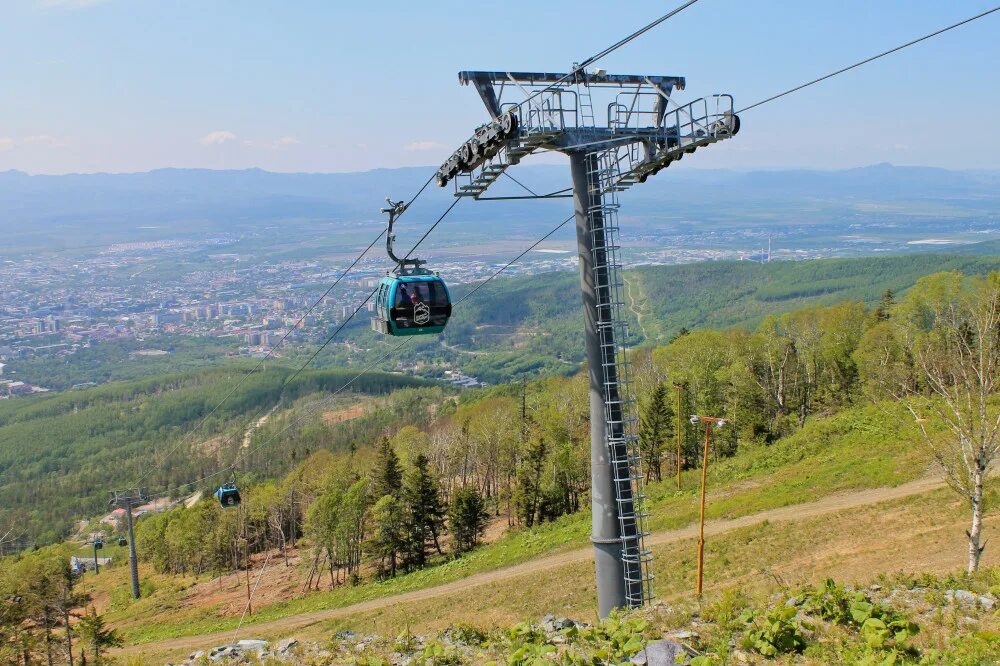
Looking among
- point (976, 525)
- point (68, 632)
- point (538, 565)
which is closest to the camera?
point (976, 525)

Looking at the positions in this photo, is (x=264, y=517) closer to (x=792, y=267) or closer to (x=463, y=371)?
(x=463, y=371)

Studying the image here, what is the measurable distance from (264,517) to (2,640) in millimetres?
34509

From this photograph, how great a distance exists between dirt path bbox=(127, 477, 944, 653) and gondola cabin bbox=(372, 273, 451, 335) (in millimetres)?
17535

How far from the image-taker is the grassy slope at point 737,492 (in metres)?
31.2

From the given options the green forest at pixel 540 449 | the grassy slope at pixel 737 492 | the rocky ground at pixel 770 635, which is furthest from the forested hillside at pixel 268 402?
the rocky ground at pixel 770 635

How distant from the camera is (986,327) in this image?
536 inches

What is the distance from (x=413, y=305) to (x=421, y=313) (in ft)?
0.78

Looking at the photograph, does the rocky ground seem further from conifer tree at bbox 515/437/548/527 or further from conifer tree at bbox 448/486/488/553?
conifer tree at bbox 515/437/548/527

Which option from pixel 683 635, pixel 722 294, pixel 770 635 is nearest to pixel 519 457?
pixel 683 635

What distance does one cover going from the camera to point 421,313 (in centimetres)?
1576

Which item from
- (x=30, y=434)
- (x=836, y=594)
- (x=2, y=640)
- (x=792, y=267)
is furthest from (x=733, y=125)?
(x=792, y=267)

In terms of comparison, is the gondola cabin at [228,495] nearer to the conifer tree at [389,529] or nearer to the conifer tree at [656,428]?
the conifer tree at [389,529]

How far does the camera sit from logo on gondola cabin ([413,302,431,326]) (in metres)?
15.7

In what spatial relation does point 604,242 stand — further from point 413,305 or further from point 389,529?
point 389,529
